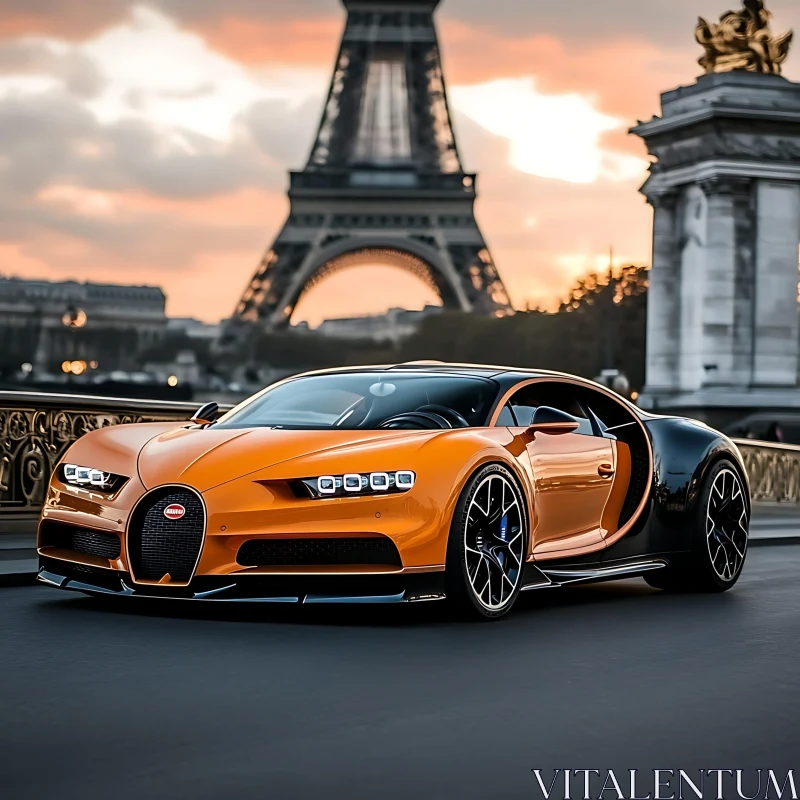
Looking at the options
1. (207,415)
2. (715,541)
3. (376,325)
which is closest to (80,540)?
(207,415)

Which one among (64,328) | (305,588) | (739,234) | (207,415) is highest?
(64,328)

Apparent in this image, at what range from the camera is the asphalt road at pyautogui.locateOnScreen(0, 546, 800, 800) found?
160 inches

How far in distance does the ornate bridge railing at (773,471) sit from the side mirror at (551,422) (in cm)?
1235

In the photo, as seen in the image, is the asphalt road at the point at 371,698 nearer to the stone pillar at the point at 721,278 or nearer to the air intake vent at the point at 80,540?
the air intake vent at the point at 80,540

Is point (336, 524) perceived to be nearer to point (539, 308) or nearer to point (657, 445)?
point (657, 445)

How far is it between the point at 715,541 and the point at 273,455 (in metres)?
3.07

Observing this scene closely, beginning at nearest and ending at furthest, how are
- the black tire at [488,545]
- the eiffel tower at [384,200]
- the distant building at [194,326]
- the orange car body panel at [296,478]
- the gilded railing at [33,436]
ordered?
the orange car body panel at [296,478]
the black tire at [488,545]
the gilded railing at [33,436]
the eiffel tower at [384,200]
the distant building at [194,326]

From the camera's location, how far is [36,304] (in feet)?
473

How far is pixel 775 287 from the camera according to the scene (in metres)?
31.0

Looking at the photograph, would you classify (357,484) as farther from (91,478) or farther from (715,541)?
(715,541)

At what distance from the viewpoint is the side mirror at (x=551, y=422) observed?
7527mm

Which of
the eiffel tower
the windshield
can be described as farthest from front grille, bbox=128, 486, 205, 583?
the eiffel tower

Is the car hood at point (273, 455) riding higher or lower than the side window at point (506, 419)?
lower

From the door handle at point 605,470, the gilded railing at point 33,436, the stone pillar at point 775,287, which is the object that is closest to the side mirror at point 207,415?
the door handle at point 605,470
